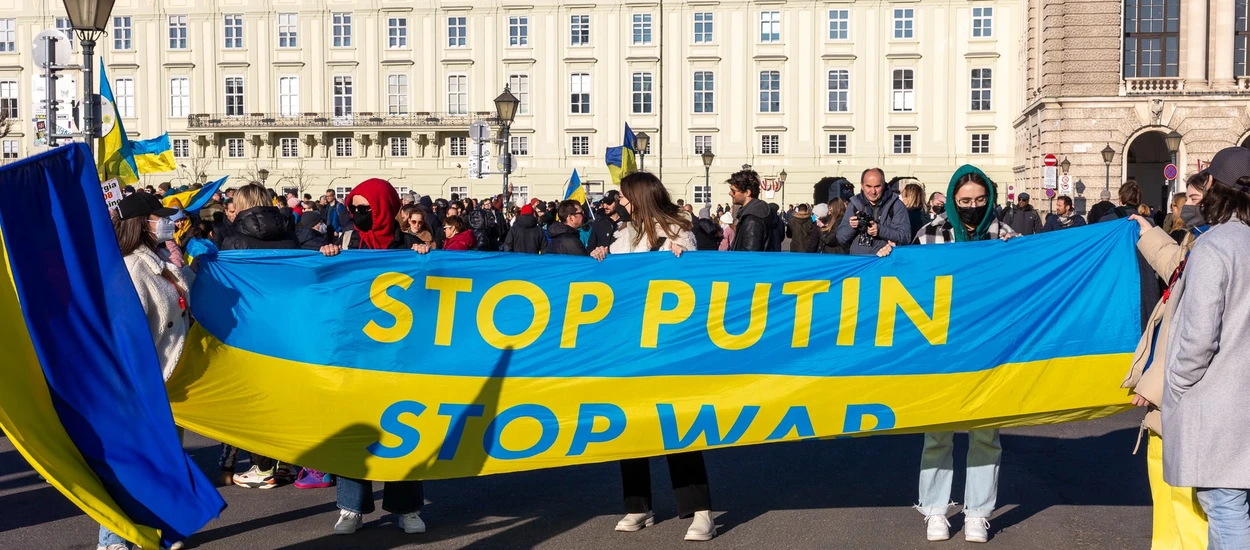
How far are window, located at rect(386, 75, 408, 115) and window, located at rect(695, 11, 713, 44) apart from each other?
13889mm

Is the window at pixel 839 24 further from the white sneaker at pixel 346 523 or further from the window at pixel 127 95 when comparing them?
the white sneaker at pixel 346 523

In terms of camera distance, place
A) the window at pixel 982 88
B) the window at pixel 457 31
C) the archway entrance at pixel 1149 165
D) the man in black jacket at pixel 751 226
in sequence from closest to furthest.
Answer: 1. the man in black jacket at pixel 751 226
2. the archway entrance at pixel 1149 165
3. the window at pixel 982 88
4. the window at pixel 457 31

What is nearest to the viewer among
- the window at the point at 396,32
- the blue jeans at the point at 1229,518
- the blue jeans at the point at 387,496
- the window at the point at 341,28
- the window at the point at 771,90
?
the blue jeans at the point at 1229,518

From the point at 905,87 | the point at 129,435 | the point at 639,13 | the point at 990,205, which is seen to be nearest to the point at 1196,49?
the point at 905,87

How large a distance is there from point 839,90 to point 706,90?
6031 mm

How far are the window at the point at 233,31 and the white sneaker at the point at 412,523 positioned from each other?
61.8 metres

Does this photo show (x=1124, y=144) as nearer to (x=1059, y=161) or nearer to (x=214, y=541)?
(x=1059, y=161)

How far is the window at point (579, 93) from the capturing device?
206 ft

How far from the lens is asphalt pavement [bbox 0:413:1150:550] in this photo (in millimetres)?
6641

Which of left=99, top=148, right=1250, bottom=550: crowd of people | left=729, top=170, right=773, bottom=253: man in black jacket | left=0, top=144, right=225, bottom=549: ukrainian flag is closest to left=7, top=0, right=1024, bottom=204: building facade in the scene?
left=729, top=170, right=773, bottom=253: man in black jacket

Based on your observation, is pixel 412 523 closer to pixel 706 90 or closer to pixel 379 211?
pixel 379 211

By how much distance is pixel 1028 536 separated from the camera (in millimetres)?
6730

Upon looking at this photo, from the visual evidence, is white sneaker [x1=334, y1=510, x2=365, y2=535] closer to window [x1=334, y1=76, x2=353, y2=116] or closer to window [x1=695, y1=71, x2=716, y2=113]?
window [x1=695, y1=71, x2=716, y2=113]

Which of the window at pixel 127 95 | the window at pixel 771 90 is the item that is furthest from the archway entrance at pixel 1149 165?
the window at pixel 127 95
